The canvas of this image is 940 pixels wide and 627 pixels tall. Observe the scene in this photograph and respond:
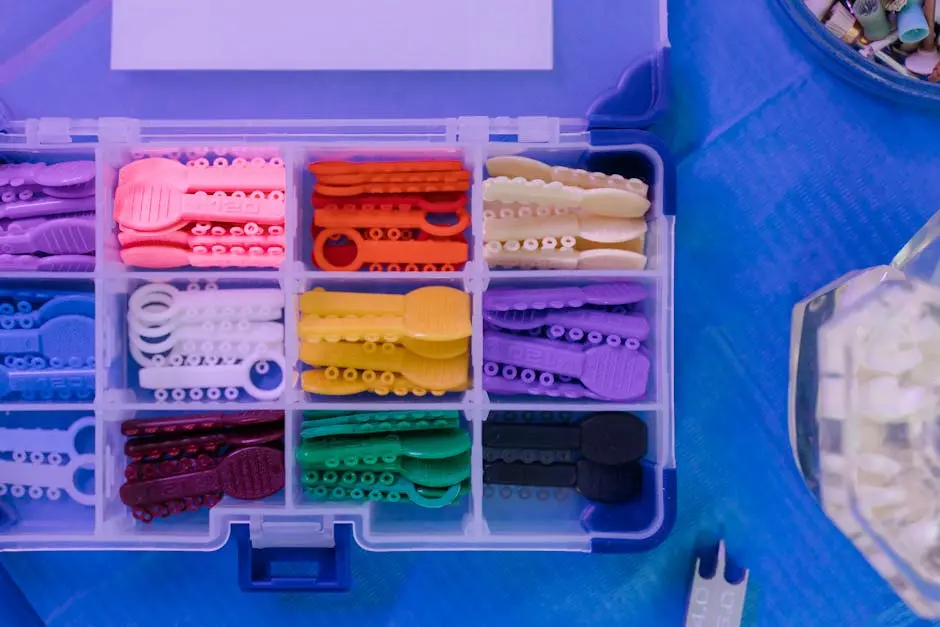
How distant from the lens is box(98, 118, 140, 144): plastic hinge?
121 centimetres

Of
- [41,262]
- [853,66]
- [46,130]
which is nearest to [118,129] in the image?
[46,130]

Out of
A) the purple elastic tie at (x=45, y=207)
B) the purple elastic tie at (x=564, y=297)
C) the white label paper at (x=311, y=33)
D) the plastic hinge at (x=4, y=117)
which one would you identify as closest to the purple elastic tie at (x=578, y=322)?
the purple elastic tie at (x=564, y=297)

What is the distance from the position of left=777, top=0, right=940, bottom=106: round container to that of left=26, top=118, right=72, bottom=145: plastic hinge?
1.06 meters

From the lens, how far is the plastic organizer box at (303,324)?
1.21 meters

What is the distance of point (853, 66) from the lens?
127 cm

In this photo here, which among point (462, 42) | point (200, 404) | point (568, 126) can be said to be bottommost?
point (200, 404)

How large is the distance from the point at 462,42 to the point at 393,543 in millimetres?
724

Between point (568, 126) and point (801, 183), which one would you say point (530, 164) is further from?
point (801, 183)

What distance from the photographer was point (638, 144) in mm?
1200

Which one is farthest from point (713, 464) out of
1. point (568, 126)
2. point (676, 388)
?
point (568, 126)

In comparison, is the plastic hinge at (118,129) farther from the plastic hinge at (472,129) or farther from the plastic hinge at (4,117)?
the plastic hinge at (472,129)

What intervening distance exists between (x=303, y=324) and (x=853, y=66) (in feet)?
2.91

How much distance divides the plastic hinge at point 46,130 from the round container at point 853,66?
106cm

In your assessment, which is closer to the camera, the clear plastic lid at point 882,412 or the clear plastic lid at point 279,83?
the clear plastic lid at point 882,412
